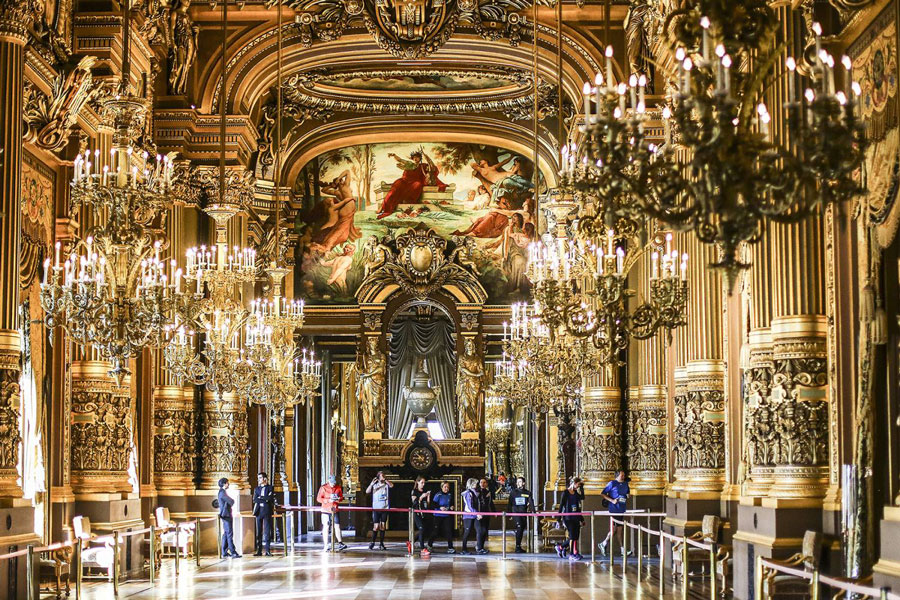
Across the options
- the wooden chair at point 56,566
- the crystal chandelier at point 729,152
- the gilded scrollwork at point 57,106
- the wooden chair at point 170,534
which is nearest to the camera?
the crystal chandelier at point 729,152

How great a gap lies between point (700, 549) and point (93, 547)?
8.69 meters

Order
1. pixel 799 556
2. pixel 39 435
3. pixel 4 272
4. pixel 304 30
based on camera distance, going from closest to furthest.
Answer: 1. pixel 799 556
2. pixel 4 272
3. pixel 39 435
4. pixel 304 30

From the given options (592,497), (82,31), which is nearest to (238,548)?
(592,497)

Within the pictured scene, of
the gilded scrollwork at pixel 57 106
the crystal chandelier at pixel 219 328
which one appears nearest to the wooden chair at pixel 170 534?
the crystal chandelier at pixel 219 328

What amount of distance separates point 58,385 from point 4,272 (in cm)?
485

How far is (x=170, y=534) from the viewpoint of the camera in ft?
78.1

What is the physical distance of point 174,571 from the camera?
2136 cm

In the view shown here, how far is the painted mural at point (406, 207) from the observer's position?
35281 mm

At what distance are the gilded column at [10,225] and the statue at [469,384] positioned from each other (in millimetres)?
21239

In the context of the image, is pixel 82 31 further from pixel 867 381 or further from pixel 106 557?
pixel 867 381

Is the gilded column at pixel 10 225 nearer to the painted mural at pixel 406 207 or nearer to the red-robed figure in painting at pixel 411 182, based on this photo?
the painted mural at pixel 406 207

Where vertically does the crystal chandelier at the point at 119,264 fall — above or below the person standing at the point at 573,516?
above

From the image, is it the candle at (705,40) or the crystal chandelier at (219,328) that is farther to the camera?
the crystal chandelier at (219,328)

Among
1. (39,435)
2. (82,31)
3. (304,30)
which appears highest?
(304,30)
